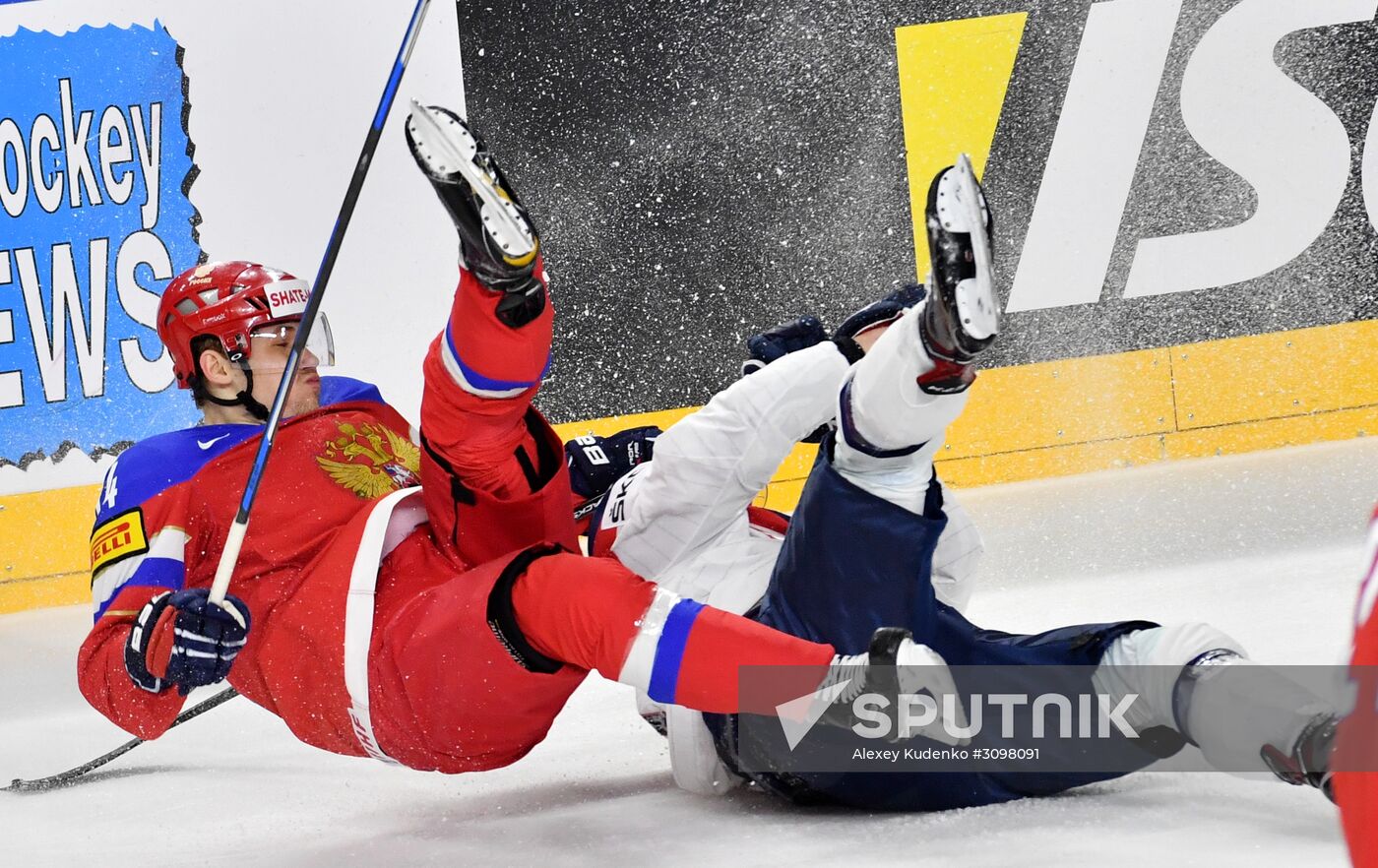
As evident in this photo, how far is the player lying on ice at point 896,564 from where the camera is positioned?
1373 millimetres

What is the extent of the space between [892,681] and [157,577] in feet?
2.88

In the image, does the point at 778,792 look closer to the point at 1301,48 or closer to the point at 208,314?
the point at 208,314

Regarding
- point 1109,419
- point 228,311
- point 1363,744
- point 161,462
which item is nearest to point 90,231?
point 228,311

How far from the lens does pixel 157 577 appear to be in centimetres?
170

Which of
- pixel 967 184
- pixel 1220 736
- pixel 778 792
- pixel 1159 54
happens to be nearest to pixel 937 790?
pixel 778 792

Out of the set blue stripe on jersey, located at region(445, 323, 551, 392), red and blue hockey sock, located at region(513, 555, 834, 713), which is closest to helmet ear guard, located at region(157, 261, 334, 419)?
blue stripe on jersey, located at region(445, 323, 551, 392)

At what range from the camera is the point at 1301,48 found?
3766 millimetres

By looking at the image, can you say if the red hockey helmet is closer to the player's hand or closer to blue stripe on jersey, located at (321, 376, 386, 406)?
blue stripe on jersey, located at (321, 376, 386, 406)

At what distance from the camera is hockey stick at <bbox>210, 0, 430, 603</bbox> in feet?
5.41

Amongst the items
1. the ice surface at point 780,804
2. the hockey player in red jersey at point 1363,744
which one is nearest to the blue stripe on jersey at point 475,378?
the ice surface at point 780,804

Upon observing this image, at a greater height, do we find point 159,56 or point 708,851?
point 159,56

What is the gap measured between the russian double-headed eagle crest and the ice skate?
→ 81 cm

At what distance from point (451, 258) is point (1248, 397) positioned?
2087 mm

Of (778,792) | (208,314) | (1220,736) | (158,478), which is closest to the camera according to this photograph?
(1220,736)
